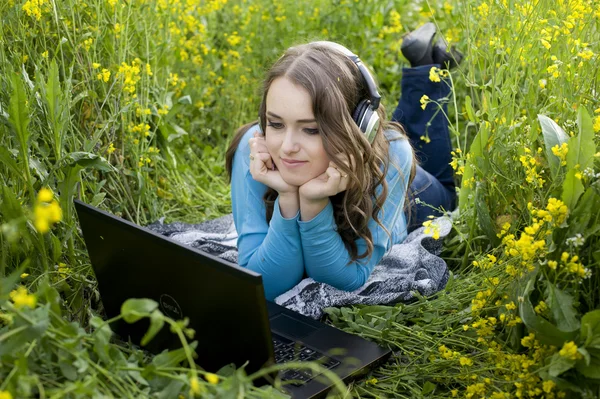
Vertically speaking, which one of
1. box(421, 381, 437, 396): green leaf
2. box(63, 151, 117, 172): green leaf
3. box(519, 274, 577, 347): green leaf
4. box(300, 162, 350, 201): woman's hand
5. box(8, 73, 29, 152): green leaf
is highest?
box(8, 73, 29, 152): green leaf

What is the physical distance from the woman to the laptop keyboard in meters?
0.39

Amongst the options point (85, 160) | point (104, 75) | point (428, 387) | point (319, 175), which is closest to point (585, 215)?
point (428, 387)

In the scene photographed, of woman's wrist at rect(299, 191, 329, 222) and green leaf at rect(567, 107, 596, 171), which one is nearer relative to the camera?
Answer: green leaf at rect(567, 107, 596, 171)

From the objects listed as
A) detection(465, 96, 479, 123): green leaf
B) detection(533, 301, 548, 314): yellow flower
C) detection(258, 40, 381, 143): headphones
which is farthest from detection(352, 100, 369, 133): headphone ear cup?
detection(533, 301, 548, 314): yellow flower

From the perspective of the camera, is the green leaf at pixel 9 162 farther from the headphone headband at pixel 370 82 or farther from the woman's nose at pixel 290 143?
the headphone headband at pixel 370 82

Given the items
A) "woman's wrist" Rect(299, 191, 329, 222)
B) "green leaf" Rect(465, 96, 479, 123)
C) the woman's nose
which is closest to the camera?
the woman's nose

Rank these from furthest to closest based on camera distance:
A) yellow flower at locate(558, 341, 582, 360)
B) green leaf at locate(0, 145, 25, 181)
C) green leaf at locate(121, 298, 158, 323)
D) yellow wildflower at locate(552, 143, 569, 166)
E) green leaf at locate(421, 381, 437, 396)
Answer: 1. green leaf at locate(0, 145, 25, 181)
2. green leaf at locate(421, 381, 437, 396)
3. yellow wildflower at locate(552, 143, 569, 166)
4. yellow flower at locate(558, 341, 582, 360)
5. green leaf at locate(121, 298, 158, 323)

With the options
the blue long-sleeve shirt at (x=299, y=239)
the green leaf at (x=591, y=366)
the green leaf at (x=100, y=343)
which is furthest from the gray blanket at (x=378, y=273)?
the green leaf at (x=100, y=343)

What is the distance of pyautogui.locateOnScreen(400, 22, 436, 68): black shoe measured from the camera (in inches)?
107

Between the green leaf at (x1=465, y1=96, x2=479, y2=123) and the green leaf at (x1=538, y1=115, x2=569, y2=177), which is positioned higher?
the green leaf at (x1=538, y1=115, x2=569, y2=177)

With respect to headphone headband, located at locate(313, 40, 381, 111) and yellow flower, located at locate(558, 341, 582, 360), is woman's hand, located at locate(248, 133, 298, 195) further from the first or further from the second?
yellow flower, located at locate(558, 341, 582, 360)

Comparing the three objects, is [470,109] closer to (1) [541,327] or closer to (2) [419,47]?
(2) [419,47]

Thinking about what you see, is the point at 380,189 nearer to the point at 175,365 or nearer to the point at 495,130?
the point at 495,130

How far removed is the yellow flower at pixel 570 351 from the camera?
1.14m
